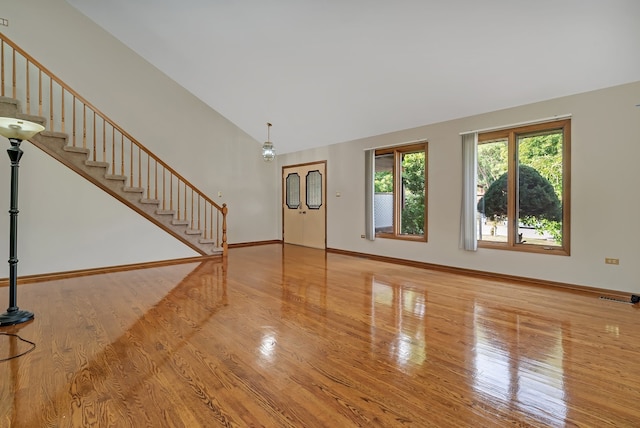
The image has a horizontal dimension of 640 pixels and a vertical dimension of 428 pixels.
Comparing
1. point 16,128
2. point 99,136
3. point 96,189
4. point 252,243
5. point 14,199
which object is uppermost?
point 99,136

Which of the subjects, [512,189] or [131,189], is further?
[131,189]

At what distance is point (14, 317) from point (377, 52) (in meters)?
5.20

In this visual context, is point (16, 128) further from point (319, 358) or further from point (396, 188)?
point (396, 188)

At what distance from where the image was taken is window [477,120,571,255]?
453 cm

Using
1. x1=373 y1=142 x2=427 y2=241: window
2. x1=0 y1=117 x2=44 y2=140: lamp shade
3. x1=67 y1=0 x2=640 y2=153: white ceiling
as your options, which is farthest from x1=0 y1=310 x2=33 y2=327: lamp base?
x1=373 y1=142 x2=427 y2=241: window

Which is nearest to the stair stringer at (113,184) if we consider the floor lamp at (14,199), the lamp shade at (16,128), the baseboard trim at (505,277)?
the floor lamp at (14,199)

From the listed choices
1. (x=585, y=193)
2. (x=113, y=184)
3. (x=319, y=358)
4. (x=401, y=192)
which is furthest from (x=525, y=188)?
(x=113, y=184)

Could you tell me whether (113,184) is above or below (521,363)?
above

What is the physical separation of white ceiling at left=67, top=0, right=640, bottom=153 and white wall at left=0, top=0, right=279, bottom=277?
51cm

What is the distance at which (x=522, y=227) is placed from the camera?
4.87 meters

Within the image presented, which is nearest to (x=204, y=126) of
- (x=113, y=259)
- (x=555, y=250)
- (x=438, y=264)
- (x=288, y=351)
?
(x=113, y=259)

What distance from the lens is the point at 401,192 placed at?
6516mm

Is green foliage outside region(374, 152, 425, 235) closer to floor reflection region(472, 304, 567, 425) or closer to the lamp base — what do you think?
floor reflection region(472, 304, 567, 425)

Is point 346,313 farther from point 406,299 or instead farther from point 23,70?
point 23,70
